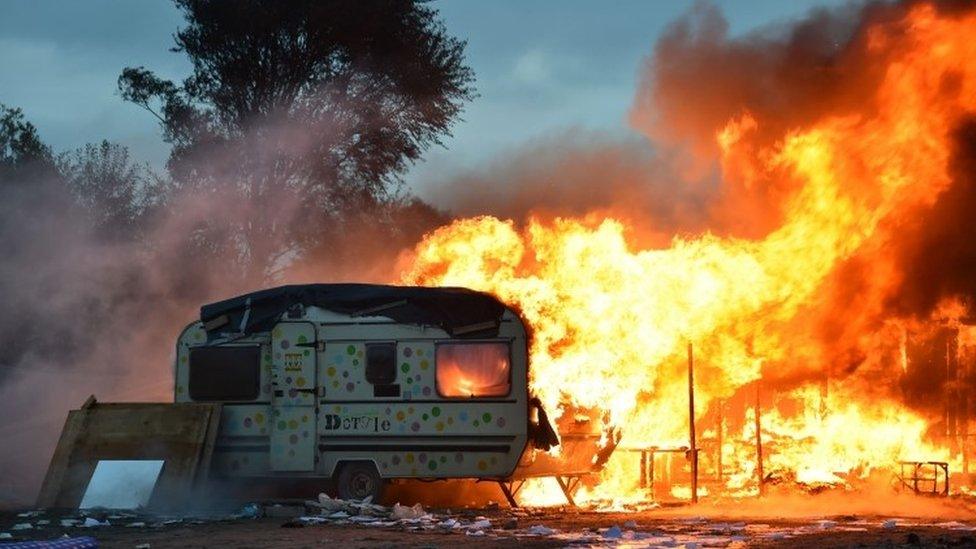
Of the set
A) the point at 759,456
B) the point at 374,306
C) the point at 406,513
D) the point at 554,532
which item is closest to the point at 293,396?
the point at 374,306

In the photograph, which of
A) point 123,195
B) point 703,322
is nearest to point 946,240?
Result: point 703,322

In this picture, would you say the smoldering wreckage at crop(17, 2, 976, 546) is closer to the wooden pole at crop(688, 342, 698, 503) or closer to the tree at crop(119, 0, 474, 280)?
the wooden pole at crop(688, 342, 698, 503)

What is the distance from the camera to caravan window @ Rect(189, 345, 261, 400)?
19.1 m

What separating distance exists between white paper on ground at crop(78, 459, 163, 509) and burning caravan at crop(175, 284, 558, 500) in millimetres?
967

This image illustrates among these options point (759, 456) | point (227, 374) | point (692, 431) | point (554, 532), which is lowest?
point (554, 532)

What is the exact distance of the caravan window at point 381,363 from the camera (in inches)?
730

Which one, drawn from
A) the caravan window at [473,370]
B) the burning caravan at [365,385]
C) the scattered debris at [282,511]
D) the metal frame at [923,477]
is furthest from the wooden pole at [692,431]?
the scattered debris at [282,511]

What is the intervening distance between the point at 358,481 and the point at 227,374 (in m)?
2.54

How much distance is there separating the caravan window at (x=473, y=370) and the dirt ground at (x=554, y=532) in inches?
67.1

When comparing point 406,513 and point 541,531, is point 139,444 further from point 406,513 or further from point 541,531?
point 541,531

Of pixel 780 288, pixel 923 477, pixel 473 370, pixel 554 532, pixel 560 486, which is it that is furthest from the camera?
pixel 923 477

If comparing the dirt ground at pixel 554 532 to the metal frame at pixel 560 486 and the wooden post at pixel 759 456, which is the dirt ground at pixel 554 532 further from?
the wooden post at pixel 759 456

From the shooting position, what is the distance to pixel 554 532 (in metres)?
14.8

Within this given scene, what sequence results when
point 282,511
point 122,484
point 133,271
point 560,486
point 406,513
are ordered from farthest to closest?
1. point 133,271
2. point 560,486
3. point 122,484
4. point 282,511
5. point 406,513
